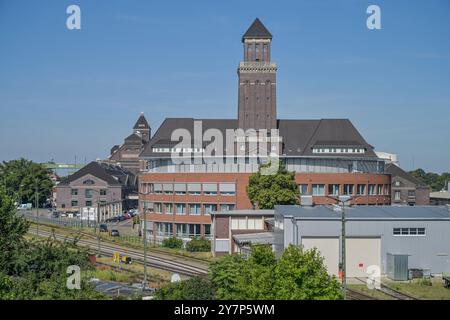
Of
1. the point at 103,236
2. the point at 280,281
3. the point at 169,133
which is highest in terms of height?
the point at 169,133

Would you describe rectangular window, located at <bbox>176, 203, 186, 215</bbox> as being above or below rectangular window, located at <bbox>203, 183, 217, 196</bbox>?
below

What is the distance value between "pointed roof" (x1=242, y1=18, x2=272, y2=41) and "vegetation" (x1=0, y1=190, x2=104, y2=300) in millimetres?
52397

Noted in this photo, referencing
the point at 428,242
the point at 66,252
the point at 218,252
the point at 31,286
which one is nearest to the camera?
the point at 31,286

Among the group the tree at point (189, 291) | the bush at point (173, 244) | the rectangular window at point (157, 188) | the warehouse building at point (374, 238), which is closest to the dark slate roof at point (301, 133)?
the rectangular window at point (157, 188)

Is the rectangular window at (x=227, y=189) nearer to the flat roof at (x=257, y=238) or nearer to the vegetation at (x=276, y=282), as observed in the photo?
the flat roof at (x=257, y=238)

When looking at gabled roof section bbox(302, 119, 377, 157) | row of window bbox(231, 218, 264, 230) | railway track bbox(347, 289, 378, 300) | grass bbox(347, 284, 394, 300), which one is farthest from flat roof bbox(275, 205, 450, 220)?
gabled roof section bbox(302, 119, 377, 157)

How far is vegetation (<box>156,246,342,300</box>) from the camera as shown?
77.4 ft

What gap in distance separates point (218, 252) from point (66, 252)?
942 inches

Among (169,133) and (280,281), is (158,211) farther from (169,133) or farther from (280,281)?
(280,281)

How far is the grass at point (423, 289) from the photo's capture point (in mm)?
35156

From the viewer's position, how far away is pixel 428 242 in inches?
1700

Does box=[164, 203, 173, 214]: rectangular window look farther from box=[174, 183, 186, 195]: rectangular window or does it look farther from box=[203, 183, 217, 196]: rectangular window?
box=[203, 183, 217, 196]: rectangular window

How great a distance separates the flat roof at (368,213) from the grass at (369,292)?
5384 millimetres
